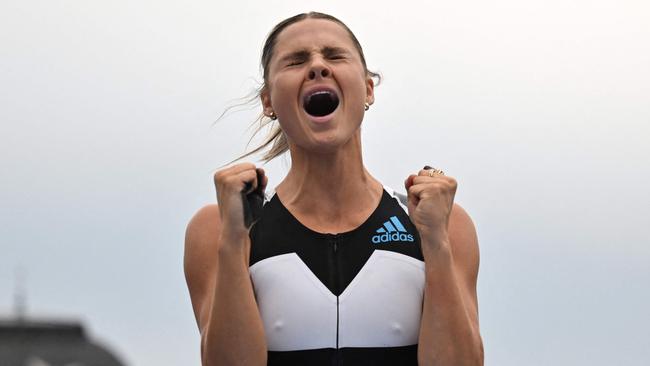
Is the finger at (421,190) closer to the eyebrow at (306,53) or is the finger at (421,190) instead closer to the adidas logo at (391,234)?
the adidas logo at (391,234)

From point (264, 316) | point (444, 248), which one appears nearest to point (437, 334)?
point (444, 248)

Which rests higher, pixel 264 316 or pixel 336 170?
pixel 336 170

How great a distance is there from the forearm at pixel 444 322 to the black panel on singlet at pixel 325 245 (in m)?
0.46

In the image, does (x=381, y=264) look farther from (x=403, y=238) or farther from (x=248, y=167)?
(x=248, y=167)

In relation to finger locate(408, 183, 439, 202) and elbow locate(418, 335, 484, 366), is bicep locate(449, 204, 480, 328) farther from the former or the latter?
finger locate(408, 183, 439, 202)

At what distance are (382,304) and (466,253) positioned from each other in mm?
687

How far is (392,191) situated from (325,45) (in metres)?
1.03

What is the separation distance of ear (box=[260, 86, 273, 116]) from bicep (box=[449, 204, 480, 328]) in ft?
4.31

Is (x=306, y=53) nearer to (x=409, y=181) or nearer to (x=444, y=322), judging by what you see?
(x=409, y=181)

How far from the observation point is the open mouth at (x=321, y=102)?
332 inches

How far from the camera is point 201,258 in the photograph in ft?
28.3

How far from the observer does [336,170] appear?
8695 millimetres

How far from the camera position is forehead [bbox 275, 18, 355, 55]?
8.69 meters

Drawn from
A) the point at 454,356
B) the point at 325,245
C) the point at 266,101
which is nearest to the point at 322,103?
the point at 266,101
